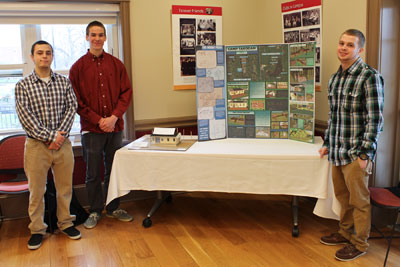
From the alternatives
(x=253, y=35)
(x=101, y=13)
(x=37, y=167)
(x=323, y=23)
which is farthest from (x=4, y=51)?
(x=323, y=23)

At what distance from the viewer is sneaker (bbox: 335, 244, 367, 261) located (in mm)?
2855

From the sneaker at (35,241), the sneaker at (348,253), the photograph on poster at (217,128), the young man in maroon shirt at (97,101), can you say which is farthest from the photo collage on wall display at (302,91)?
the sneaker at (35,241)

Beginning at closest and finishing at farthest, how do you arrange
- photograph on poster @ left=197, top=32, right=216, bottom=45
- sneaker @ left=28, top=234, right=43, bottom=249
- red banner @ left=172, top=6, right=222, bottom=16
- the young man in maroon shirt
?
1. sneaker @ left=28, top=234, right=43, bottom=249
2. the young man in maroon shirt
3. red banner @ left=172, top=6, right=222, bottom=16
4. photograph on poster @ left=197, top=32, right=216, bottom=45

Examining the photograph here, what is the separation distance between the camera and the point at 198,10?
4.15 metres

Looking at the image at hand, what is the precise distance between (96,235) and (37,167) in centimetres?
75

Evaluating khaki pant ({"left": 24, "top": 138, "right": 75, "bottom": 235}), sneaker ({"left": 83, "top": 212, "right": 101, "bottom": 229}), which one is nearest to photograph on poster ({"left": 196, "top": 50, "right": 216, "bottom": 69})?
khaki pant ({"left": 24, "top": 138, "right": 75, "bottom": 235})

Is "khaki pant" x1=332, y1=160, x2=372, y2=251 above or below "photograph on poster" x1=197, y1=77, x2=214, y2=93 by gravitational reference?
below

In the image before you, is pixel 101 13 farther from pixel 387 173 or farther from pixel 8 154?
pixel 387 173

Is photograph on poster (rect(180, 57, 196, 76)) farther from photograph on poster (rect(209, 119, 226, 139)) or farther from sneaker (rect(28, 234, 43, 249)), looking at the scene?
sneaker (rect(28, 234, 43, 249))

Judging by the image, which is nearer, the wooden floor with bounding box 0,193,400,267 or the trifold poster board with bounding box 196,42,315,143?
the wooden floor with bounding box 0,193,400,267

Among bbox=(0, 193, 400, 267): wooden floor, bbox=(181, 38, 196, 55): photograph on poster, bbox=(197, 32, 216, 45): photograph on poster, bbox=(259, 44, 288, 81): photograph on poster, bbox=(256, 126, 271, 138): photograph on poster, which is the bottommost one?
bbox=(0, 193, 400, 267): wooden floor

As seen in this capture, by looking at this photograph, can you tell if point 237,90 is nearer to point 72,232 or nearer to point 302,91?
point 302,91

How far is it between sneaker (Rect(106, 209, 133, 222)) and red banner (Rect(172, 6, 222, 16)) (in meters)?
2.00

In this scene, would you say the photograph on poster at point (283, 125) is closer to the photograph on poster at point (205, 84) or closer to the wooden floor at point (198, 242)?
the photograph on poster at point (205, 84)
